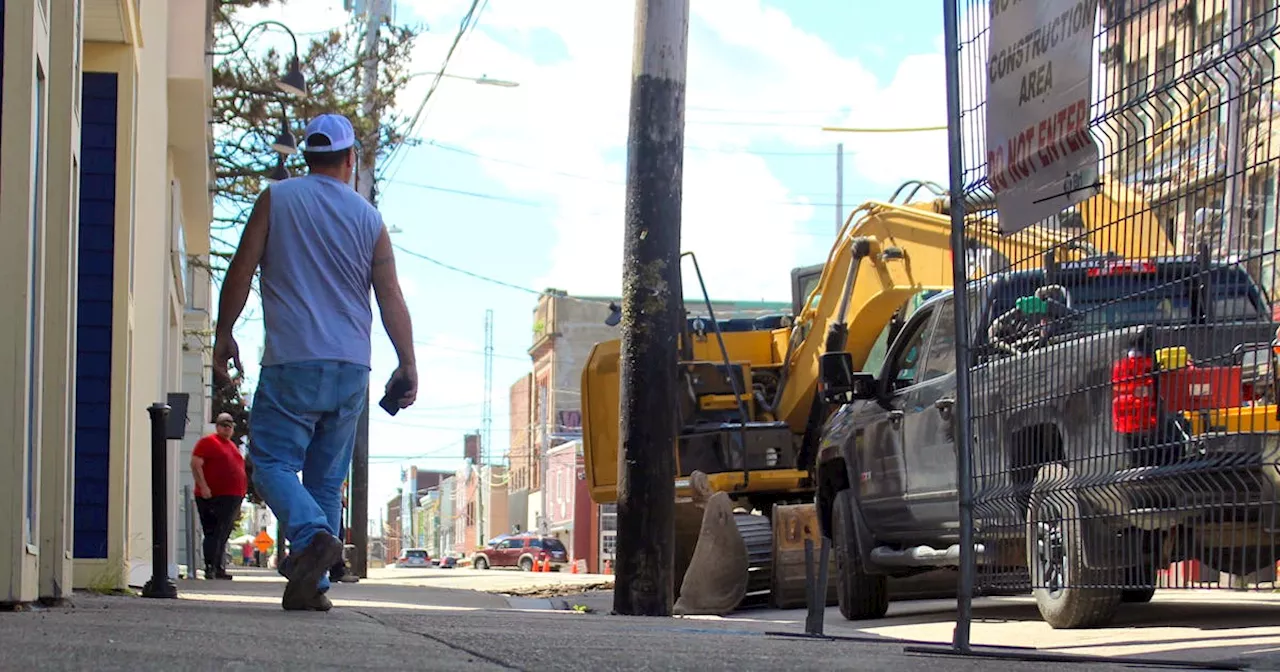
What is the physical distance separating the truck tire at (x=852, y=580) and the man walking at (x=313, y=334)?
4.07m

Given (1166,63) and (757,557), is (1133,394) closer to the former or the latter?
(1166,63)

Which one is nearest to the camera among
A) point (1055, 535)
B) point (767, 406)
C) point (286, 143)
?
point (1055, 535)

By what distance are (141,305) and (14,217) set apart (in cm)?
831

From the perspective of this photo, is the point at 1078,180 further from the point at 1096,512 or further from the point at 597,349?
the point at 597,349

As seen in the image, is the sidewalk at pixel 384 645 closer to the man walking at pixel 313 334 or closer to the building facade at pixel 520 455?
the man walking at pixel 313 334

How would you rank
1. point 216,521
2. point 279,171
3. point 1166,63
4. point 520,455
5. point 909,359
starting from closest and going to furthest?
point 1166,63
point 909,359
point 216,521
point 279,171
point 520,455

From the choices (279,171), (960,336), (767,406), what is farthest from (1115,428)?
(279,171)

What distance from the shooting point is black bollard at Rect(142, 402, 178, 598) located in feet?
32.8

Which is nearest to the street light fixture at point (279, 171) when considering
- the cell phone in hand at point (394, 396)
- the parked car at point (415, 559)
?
the cell phone in hand at point (394, 396)

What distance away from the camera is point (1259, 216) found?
4965mm

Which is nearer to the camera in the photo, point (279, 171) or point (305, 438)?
point (305, 438)

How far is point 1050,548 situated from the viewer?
6.20m

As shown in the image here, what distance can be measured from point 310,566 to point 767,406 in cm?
882

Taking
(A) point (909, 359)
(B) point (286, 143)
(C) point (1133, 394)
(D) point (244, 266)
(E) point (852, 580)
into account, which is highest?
(B) point (286, 143)
